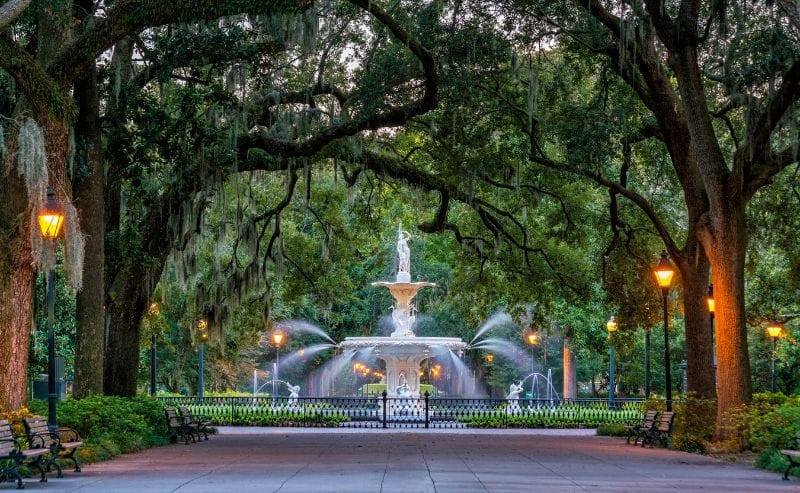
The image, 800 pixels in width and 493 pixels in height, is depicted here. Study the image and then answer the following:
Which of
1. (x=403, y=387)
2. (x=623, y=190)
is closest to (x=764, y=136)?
(x=623, y=190)

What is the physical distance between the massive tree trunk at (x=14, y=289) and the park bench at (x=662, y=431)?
41.1 ft

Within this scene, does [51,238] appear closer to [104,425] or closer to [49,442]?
[49,442]

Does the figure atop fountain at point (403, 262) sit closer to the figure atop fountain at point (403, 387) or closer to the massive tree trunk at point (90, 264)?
the figure atop fountain at point (403, 387)

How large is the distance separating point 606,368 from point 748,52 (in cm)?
3764

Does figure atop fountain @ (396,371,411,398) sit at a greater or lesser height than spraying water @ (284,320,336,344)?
lesser

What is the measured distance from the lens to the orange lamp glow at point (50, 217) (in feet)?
48.2

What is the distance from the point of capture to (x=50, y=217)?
48.2 feet

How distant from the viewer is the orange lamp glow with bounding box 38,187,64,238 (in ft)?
48.2

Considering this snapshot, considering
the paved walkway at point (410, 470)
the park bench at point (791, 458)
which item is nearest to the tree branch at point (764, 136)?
the paved walkway at point (410, 470)

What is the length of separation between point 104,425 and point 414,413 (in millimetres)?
17729

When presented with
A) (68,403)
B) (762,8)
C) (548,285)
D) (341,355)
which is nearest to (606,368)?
(341,355)

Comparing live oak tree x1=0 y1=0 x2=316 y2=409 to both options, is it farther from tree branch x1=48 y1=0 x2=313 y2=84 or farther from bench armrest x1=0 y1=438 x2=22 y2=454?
bench armrest x1=0 y1=438 x2=22 y2=454

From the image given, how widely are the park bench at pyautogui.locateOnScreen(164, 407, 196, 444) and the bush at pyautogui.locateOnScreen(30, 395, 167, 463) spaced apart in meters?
0.71

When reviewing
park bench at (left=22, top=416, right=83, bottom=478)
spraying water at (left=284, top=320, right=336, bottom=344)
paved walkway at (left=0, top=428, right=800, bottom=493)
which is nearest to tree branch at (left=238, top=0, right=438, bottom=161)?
paved walkway at (left=0, top=428, right=800, bottom=493)
